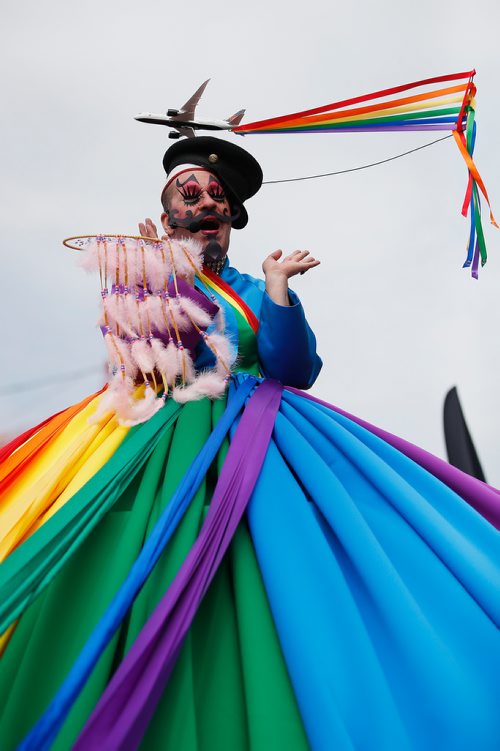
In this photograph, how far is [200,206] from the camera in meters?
1.89

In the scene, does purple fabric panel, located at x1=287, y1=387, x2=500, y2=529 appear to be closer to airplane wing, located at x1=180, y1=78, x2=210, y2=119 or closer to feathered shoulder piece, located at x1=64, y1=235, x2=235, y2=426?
feathered shoulder piece, located at x1=64, y1=235, x2=235, y2=426

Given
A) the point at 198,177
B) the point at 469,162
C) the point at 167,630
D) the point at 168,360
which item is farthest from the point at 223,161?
the point at 167,630

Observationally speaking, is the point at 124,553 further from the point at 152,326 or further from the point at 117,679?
the point at 152,326

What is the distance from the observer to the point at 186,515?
1.09 meters

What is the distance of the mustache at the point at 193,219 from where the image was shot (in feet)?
6.12

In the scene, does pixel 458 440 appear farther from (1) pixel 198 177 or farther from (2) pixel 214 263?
(1) pixel 198 177

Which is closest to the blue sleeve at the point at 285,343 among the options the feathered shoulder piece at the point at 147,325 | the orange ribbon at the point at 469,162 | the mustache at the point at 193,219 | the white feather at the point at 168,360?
the feathered shoulder piece at the point at 147,325

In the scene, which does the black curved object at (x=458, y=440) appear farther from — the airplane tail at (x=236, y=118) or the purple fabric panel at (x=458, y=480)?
the airplane tail at (x=236, y=118)

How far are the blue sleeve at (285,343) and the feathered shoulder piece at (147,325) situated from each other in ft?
0.52

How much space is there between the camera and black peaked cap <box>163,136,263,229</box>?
1975mm

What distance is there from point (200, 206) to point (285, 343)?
0.54 m

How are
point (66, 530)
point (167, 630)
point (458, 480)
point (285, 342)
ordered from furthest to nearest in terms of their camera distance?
1. point (285, 342)
2. point (458, 480)
3. point (66, 530)
4. point (167, 630)

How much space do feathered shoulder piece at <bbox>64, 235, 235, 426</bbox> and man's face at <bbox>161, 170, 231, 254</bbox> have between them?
405mm

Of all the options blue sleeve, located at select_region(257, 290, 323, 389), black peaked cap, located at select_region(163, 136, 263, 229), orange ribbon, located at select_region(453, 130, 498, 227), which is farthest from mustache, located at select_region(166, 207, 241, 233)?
orange ribbon, located at select_region(453, 130, 498, 227)
